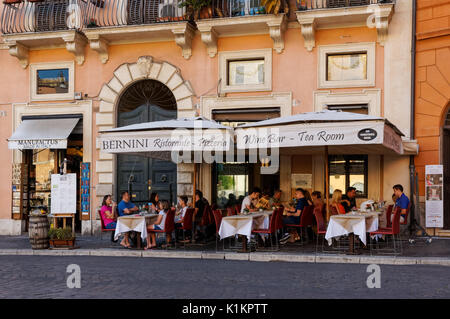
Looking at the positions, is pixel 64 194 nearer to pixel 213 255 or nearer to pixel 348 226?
pixel 213 255

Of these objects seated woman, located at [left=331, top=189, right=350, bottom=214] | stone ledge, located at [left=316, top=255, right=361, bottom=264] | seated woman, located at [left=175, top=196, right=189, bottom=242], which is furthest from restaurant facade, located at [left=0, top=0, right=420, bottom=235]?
stone ledge, located at [left=316, top=255, right=361, bottom=264]

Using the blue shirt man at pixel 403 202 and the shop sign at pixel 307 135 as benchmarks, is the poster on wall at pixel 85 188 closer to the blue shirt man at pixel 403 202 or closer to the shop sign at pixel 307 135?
the shop sign at pixel 307 135

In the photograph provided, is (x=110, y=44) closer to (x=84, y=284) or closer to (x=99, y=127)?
(x=99, y=127)

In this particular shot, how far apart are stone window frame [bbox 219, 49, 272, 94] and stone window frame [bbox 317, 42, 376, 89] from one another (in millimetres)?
1370

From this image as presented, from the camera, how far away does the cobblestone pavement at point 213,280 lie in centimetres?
763

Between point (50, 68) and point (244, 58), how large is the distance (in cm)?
605

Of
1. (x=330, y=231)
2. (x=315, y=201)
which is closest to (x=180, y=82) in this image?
(x=315, y=201)

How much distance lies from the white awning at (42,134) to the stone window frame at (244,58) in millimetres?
4579

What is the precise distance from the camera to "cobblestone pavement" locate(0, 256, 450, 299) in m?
7.63

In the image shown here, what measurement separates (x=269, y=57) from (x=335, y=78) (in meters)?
1.90

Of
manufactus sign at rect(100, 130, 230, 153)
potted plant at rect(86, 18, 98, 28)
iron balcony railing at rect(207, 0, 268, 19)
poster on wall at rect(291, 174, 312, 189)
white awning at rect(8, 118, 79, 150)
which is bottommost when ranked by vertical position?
poster on wall at rect(291, 174, 312, 189)

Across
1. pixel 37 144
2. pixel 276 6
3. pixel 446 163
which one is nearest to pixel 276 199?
pixel 446 163

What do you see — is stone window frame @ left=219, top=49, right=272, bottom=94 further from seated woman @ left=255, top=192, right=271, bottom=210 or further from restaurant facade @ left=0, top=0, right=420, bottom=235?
seated woman @ left=255, top=192, right=271, bottom=210

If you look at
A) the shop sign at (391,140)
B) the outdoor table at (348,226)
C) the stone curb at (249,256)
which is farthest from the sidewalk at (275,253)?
the shop sign at (391,140)
